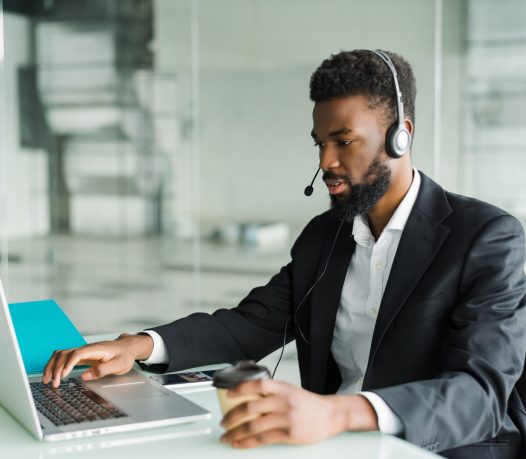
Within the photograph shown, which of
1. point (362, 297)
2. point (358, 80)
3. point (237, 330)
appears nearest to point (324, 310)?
point (362, 297)

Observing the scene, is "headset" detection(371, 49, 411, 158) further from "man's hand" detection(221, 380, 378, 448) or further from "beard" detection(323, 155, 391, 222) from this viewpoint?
"man's hand" detection(221, 380, 378, 448)

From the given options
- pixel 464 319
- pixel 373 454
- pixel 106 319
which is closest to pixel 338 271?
pixel 464 319

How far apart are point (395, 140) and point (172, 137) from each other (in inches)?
150

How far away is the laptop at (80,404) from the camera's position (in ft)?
4.61

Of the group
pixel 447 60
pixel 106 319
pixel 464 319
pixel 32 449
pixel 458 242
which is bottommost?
pixel 106 319

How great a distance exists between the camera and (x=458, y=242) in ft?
5.91

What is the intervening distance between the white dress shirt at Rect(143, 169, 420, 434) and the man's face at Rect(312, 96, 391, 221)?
0.08 metres

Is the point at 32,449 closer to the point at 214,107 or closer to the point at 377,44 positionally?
the point at 377,44

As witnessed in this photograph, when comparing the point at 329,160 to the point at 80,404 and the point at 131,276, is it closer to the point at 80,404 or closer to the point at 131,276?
the point at 80,404

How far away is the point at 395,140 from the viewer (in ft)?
6.32

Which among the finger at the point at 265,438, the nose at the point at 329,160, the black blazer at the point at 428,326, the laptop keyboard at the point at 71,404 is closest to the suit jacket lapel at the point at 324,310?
the black blazer at the point at 428,326

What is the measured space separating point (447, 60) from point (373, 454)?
3.54 meters

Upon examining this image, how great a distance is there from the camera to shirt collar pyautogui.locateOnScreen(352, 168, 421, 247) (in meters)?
1.97

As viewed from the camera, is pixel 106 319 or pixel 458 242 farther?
pixel 106 319
